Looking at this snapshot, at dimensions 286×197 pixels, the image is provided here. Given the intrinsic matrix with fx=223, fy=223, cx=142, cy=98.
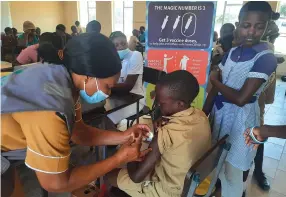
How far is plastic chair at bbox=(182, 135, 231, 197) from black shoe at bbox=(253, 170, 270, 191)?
120 centimetres

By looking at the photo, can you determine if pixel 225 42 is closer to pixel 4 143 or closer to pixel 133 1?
pixel 4 143

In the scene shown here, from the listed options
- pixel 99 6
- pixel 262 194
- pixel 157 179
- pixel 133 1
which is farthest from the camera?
pixel 99 6

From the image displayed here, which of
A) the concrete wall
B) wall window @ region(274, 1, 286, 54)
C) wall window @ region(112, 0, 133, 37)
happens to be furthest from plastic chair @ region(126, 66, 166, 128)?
the concrete wall

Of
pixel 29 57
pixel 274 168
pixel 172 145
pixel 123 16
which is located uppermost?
pixel 123 16

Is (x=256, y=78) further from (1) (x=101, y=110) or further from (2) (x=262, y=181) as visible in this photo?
(2) (x=262, y=181)

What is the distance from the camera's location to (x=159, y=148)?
107 cm

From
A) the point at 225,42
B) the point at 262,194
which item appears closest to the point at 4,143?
the point at 262,194

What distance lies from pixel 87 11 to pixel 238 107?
1246cm

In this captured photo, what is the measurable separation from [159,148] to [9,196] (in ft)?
2.44

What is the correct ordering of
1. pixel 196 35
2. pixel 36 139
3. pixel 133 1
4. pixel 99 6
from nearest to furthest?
pixel 36 139 → pixel 196 35 → pixel 133 1 → pixel 99 6

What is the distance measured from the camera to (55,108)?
782mm

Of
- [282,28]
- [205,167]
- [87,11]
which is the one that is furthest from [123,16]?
[205,167]

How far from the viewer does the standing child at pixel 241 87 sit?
127cm

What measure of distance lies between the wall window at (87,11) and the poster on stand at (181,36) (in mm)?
10182
